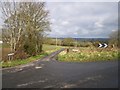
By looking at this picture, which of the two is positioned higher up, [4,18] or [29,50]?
[4,18]

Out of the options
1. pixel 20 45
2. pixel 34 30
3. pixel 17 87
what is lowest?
pixel 17 87

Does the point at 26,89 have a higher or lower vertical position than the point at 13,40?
lower

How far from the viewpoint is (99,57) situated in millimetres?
27234

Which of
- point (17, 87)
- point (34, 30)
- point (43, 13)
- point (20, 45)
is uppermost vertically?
point (43, 13)

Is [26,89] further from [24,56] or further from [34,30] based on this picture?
[34,30]

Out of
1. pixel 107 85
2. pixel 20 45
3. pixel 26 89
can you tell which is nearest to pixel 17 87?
pixel 26 89

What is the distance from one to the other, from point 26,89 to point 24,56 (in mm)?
17871

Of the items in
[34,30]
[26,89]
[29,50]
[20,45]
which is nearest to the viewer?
[26,89]

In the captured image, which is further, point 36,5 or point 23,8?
point 36,5

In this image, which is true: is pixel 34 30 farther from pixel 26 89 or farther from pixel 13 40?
pixel 26 89

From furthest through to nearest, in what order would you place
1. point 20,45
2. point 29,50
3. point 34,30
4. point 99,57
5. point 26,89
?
point 34,30, point 29,50, point 20,45, point 99,57, point 26,89

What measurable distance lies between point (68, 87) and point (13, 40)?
21.7 m

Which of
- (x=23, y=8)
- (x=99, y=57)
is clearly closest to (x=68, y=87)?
(x=99, y=57)

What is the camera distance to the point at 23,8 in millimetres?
34844
